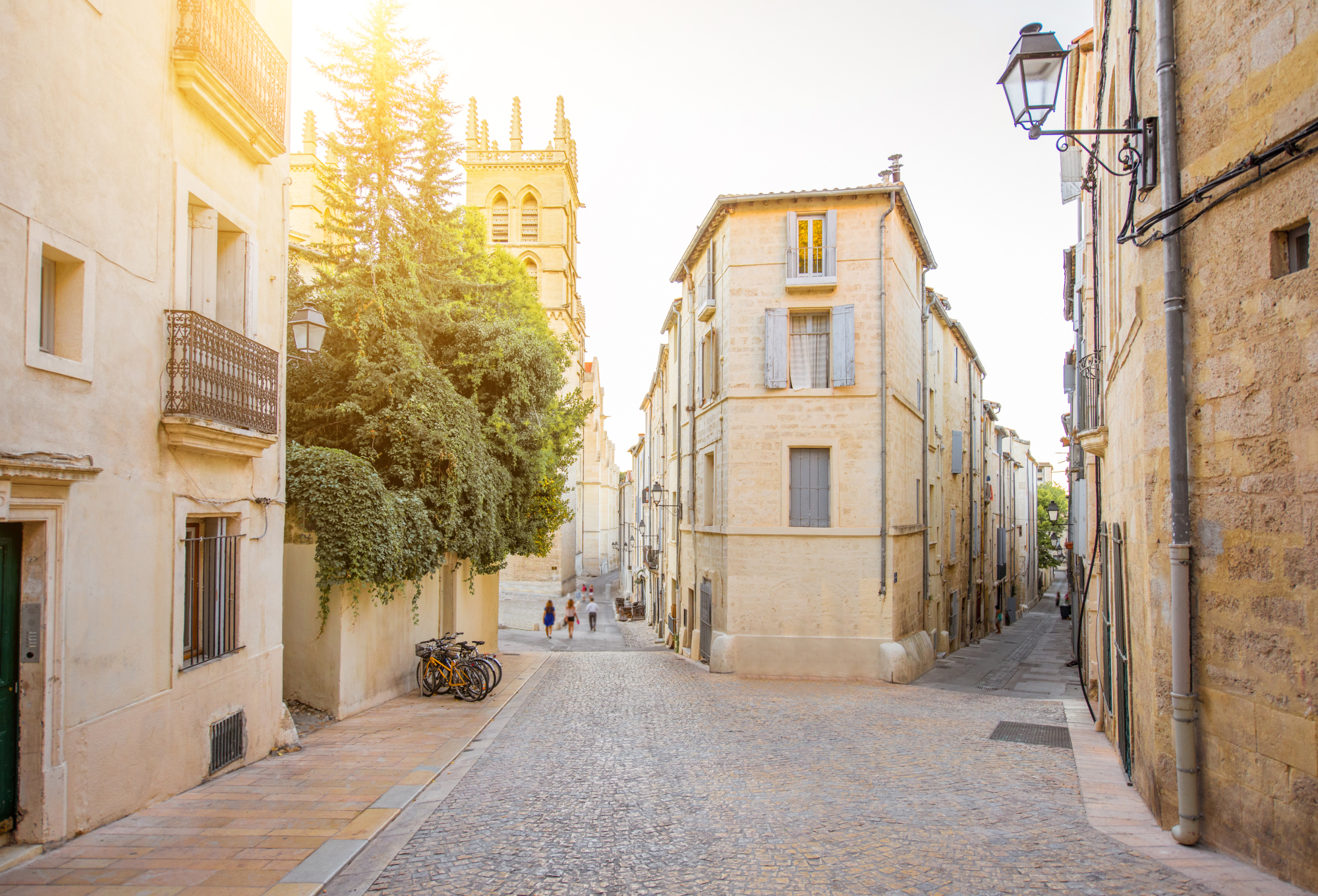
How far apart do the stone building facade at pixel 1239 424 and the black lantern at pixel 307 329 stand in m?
9.29

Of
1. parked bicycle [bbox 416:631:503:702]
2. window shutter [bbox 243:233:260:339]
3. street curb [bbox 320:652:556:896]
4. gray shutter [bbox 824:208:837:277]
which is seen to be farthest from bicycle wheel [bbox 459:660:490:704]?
gray shutter [bbox 824:208:837:277]

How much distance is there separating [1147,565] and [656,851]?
4.42 m

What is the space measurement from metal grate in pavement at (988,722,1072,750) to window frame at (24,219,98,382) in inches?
421

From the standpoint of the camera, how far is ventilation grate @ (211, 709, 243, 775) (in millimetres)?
8102

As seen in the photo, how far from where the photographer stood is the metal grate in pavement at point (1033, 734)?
10555 millimetres

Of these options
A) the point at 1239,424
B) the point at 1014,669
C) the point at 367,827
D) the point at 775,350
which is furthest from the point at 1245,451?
the point at 1014,669

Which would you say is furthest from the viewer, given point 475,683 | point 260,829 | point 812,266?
point 812,266

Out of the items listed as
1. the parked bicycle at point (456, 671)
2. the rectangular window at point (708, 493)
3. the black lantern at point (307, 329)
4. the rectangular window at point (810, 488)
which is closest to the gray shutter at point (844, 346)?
the rectangular window at point (810, 488)

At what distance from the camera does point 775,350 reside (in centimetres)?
1775

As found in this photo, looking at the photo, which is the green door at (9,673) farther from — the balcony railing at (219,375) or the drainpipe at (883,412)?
the drainpipe at (883,412)

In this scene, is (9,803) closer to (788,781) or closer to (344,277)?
(788,781)

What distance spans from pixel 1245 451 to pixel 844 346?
1239cm

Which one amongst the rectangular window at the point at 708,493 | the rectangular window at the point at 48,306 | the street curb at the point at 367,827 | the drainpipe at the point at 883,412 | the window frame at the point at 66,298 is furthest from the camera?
the rectangular window at the point at 708,493

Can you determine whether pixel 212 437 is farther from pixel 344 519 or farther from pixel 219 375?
pixel 344 519
